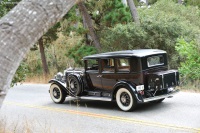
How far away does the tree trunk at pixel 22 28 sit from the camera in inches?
147

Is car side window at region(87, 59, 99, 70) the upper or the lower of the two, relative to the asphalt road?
upper

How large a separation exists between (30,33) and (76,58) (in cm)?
1757

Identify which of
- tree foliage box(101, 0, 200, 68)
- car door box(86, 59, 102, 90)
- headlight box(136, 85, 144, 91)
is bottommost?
headlight box(136, 85, 144, 91)

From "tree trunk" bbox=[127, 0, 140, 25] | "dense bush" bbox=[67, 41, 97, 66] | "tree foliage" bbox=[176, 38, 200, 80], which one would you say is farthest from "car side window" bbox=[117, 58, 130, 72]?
"dense bush" bbox=[67, 41, 97, 66]

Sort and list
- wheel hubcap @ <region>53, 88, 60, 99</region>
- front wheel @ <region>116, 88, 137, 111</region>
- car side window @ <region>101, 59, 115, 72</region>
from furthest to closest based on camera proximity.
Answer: wheel hubcap @ <region>53, 88, 60, 99</region> < car side window @ <region>101, 59, 115, 72</region> < front wheel @ <region>116, 88, 137, 111</region>

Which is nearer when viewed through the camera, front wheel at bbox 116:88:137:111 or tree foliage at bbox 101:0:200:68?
front wheel at bbox 116:88:137:111

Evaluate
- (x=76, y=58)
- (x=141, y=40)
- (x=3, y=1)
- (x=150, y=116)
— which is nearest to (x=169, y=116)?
(x=150, y=116)

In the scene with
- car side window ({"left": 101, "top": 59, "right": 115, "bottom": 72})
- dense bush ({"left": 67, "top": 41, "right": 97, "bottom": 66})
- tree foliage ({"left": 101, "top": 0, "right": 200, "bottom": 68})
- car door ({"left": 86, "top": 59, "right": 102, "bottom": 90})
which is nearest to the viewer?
car side window ({"left": 101, "top": 59, "right": 115, "bottom": 72})

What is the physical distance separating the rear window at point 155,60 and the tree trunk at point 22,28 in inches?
256

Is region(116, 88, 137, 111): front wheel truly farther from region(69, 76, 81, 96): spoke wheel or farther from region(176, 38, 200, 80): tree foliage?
region(176, 38, 200, 80): tree foliage

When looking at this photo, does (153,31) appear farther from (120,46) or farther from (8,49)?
(8,49)

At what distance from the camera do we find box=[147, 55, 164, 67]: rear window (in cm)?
1036

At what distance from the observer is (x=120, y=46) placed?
66.7ft

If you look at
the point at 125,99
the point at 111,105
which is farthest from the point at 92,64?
the point at 125,99
